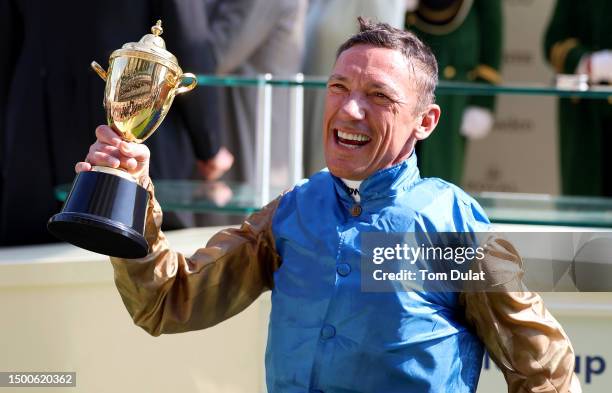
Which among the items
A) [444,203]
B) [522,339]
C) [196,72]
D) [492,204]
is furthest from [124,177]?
[196,72]

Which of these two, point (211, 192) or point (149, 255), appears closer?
point (149, 255)

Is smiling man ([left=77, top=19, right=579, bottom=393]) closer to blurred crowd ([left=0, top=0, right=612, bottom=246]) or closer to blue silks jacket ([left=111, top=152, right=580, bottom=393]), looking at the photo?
blue silks jacket ([left=111, top=152, right=580, bottom=393])

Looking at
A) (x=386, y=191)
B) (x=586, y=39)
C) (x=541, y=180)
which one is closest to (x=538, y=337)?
(x=386, y=191)

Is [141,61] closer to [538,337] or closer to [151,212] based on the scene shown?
[151,212]

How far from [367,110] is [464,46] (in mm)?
3808

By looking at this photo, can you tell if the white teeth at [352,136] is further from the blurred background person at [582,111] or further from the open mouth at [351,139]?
the blurred background person at [582,111]

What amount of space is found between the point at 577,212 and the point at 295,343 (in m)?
1.58

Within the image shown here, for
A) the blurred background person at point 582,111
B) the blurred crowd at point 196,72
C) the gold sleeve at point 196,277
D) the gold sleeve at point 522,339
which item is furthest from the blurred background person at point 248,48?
the gold sleeve at point 522,339

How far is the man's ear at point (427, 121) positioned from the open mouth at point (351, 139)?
0.12 meters

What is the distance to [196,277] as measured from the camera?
2.53m

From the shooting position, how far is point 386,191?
2.45 m

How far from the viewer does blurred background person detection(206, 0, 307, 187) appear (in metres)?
5.37

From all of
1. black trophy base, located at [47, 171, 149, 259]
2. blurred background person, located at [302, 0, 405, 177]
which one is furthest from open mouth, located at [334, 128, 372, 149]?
blurred background person, located at [302, 0, 405, 177]

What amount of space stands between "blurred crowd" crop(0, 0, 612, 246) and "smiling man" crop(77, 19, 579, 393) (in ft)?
4.96
